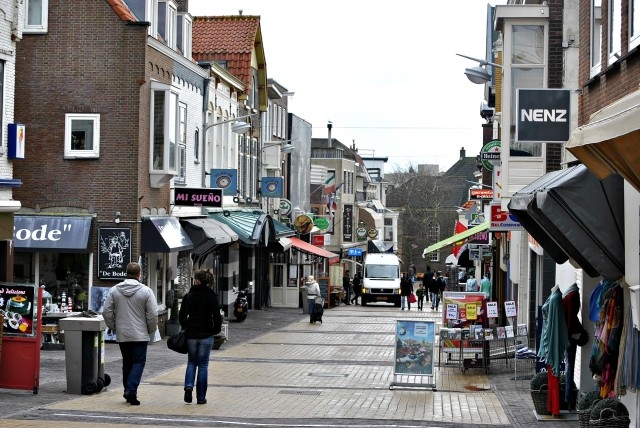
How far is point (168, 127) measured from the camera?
2758 centimetres

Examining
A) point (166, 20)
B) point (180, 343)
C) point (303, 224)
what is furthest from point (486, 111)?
point (180, 343)

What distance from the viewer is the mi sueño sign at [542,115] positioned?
57.5ft

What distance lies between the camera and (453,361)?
23.2 metres

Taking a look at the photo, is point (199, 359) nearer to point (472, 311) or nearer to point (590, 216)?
point (590, 216)

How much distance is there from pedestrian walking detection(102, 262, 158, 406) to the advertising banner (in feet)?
16.2

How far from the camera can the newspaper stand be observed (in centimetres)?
1542

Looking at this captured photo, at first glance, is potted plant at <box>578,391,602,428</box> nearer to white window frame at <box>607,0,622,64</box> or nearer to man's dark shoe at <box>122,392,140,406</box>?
white window frame at <box>607,0,622,64</box>

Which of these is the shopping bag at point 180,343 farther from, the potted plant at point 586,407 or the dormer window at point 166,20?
the dormer window at point 166,20

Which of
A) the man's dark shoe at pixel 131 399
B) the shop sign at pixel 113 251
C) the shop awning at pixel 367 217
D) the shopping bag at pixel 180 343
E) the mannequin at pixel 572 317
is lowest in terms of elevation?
the man's dark shoe at pixel 131 399

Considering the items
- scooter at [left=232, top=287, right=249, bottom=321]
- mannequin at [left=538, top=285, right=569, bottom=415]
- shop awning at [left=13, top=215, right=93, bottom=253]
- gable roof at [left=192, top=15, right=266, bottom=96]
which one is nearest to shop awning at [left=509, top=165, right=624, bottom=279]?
mannequin at [left=538, top=285, right=569, bottom=415]

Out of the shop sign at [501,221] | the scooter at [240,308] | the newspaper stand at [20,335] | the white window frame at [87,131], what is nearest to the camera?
the newspaper stand at [20,335]

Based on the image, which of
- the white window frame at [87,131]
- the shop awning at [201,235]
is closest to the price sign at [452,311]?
the white window frame at [87,131]

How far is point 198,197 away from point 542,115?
13.0 m

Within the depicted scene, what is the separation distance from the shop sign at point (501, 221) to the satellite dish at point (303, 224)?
25.2 metres
